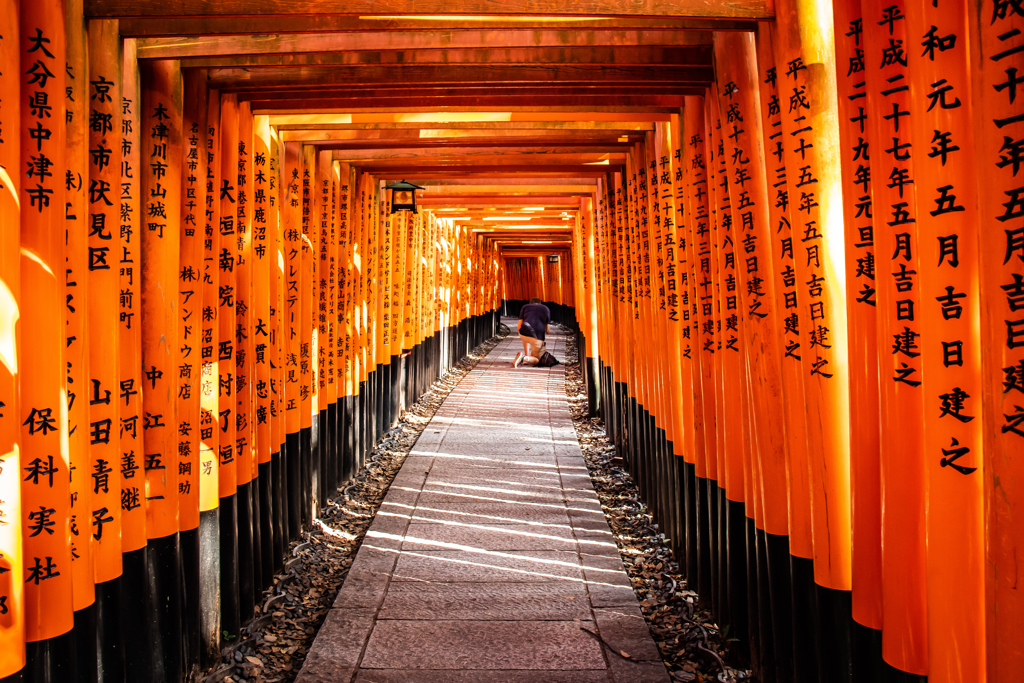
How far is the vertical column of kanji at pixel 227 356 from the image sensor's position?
12.2ft

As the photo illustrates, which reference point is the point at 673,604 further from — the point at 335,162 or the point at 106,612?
the point at 335,162

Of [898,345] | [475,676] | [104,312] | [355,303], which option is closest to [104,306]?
[104,312]

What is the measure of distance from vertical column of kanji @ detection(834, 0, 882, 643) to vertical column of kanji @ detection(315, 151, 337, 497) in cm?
449

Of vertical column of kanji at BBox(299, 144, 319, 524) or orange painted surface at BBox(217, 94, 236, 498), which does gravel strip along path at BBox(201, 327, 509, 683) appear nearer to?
vertical column of kanji at BBox(299, 144, 319, 524)

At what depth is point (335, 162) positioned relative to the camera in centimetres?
647

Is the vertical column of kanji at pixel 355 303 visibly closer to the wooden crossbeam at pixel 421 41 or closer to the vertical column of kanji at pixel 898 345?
the wooden crossbeam at pixel 421 41

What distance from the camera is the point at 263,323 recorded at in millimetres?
4379

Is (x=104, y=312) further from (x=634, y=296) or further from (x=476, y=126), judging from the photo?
(x=634, y=296)

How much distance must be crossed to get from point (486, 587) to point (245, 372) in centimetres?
195

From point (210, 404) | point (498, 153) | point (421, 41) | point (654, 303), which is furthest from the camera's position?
point (498, 153)

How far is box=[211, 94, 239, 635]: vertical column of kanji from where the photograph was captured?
3727mm

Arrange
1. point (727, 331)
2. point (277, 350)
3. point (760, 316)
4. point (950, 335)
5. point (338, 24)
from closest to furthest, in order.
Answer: point (950, 335) → point (338, 24) → point (760, 316) → point (727, 331) → point (277, 350)

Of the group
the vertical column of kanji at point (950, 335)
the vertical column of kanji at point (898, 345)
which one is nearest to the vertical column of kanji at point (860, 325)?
the vertical column of kanji at point (898, 345)

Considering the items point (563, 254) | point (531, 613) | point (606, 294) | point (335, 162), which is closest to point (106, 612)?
point (531, 613)
